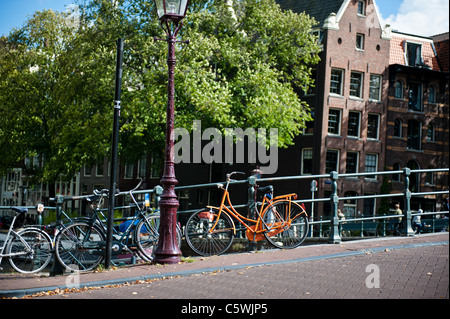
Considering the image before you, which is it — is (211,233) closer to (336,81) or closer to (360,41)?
(336,81)

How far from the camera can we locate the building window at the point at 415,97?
39.2m

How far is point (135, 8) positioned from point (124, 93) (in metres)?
4.64

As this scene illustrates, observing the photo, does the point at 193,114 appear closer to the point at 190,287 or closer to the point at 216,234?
the point at 216,234

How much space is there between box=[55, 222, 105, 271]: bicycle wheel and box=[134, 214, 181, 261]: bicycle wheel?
602 mm

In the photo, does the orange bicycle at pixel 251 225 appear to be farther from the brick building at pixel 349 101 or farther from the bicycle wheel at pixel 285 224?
the brick building at pixel 349 101

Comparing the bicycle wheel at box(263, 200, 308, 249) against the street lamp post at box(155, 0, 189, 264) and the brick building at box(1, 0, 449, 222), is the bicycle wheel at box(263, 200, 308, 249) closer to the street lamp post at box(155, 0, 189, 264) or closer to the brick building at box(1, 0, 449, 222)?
the street lamp post at box(155, 0, 189, 264)

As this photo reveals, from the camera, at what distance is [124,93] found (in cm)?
2650

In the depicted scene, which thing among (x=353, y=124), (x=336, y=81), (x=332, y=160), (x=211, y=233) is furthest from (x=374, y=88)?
(x=211, y=233)

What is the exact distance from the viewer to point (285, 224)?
1023 cm

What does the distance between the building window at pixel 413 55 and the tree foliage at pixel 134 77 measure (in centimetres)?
1089


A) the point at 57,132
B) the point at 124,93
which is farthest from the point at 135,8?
the point at 57,132

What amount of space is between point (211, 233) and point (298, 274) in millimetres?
2498

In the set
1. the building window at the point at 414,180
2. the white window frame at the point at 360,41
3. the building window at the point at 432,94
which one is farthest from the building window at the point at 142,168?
the building window at the point at 432,94

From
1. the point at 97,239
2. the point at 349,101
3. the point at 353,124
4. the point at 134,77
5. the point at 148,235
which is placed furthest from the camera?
the point at 353,124
